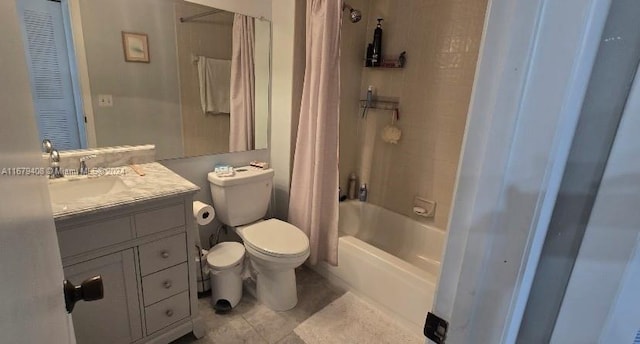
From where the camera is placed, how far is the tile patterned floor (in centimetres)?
162

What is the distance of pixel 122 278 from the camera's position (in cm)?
127

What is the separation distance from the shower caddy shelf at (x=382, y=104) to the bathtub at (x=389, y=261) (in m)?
0.84

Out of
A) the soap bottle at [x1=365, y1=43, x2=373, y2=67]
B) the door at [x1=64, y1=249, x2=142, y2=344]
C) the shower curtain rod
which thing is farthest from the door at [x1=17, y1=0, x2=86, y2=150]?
the soap bottle at [x1=365, y1=43, x2=373, y2=67]

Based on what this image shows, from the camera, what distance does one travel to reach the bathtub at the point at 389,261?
1.71m

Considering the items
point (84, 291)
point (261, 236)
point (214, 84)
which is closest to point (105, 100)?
point (214, 84)

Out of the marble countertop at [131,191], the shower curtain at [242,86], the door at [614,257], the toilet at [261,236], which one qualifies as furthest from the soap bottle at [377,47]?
the door at [614,257]

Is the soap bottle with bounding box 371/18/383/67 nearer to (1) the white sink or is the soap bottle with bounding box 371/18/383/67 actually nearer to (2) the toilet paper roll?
(2) the toilet paper roll

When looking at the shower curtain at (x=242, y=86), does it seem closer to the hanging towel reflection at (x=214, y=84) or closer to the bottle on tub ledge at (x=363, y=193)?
the hanging towel reflection at (x=214, y=84)

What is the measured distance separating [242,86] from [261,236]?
104cm

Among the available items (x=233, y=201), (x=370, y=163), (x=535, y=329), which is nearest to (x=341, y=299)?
(x=233, y=201)

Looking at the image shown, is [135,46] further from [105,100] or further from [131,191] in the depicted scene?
[131,191]

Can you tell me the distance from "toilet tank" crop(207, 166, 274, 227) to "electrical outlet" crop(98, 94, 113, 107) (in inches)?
25.7

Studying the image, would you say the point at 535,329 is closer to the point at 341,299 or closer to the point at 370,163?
the point at 341,299

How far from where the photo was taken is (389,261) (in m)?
1.81
